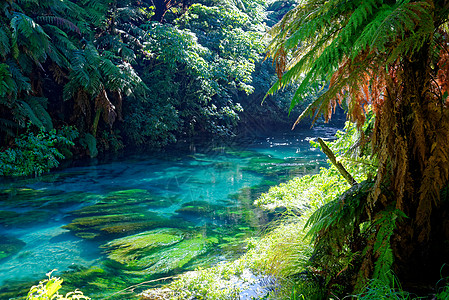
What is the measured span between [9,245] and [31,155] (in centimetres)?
494

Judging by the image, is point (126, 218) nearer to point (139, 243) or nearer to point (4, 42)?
point (139, 243)

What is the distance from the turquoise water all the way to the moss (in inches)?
0.6

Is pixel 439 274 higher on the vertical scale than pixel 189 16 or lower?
lower

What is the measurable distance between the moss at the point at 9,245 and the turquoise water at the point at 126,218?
0.01 m

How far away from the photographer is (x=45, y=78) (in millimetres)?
11000

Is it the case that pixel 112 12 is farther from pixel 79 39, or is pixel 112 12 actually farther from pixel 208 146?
pixel 208 146

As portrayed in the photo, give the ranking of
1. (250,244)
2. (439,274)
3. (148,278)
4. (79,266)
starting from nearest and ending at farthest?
(439,274)
(148,278)
(79,266)
(250,244)

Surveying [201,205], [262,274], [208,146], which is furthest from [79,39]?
[262,274]

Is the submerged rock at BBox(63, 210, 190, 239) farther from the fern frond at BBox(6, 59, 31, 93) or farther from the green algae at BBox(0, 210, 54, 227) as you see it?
the fern frond at BBox(6, 59, 31, 93)

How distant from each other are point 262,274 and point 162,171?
7.06 meters

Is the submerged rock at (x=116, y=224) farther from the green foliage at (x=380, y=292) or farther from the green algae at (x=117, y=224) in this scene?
the green foliage at (x=380, y=292)

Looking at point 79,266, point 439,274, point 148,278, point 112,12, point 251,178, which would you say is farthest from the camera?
point 112,12

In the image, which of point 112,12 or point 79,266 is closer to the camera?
point 79,266

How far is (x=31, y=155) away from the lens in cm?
900
